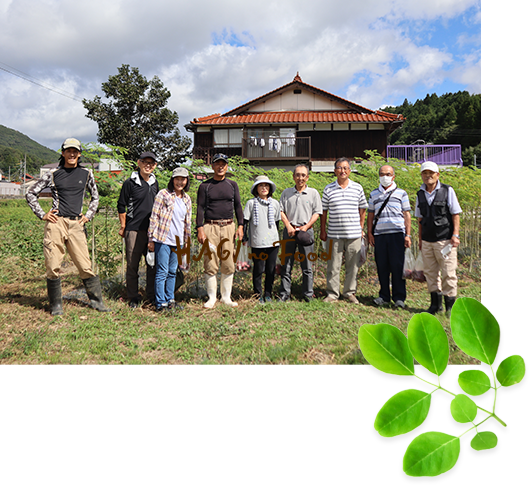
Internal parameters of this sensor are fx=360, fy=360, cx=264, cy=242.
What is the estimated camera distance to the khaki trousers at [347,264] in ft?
12.5

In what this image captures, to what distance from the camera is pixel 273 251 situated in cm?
384

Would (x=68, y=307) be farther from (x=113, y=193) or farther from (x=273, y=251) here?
(x=273, y=251)

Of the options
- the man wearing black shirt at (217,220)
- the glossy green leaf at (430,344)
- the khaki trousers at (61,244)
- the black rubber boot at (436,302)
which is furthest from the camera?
the man wearing black shirt at (217,220)

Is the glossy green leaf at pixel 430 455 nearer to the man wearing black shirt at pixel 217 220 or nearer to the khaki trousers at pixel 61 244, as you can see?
the man wearing black shirt at pixel 217 220

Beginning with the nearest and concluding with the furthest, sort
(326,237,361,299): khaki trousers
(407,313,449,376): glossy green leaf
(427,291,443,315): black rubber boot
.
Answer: (407,313,449,376): glossy green leaf
(427,291,443,315): black rubber boot
(326,237,361,299): khaki trousers

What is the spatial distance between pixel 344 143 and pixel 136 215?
4701mm

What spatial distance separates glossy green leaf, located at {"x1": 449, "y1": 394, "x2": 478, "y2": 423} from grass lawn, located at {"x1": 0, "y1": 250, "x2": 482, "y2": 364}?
1.18 meters

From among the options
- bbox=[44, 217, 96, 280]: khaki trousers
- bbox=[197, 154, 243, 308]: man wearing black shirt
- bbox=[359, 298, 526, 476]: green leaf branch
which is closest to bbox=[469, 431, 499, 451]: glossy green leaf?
bbox=[359, 298, 526, 476]: green leaf branch

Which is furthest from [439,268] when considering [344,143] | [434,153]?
[344,143]

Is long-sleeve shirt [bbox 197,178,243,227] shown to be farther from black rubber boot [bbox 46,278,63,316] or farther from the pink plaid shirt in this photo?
black rubber boot [bbox 46,278,63,316]

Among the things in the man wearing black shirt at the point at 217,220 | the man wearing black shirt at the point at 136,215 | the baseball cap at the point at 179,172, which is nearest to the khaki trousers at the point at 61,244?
the man wearing black shirt at the point at 136,215

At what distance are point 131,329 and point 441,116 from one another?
10.9 ft

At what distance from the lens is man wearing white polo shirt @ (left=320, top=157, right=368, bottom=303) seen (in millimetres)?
3740

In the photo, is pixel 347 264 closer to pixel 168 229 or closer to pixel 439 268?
pixel 439 268
